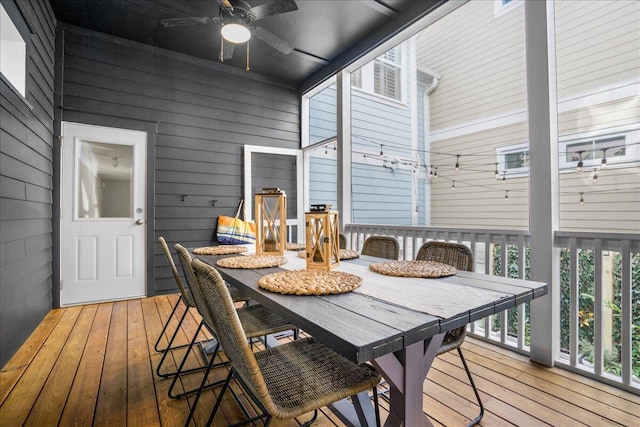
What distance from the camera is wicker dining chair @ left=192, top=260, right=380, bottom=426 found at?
936mm

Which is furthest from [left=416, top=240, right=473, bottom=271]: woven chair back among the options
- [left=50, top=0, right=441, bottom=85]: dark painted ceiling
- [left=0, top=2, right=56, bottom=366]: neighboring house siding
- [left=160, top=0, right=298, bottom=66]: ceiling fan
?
[left=0, top=2, right=56, bottom=366]: neighboring house siding

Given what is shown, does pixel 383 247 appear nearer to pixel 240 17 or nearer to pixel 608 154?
pixel 608 154

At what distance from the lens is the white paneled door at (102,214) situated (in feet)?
11.4

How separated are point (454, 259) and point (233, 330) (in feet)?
4.36

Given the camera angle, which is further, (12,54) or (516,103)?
(516,103)

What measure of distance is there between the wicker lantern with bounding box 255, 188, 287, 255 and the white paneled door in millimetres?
2496

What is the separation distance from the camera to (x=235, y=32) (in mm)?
2670

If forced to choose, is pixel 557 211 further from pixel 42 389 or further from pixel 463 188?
pixel 42 389

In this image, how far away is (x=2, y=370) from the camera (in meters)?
2.10

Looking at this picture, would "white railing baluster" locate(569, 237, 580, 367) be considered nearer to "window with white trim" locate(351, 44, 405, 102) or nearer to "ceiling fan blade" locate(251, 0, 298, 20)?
"ceiling fan blade" locate(251, 0, 298, 20)

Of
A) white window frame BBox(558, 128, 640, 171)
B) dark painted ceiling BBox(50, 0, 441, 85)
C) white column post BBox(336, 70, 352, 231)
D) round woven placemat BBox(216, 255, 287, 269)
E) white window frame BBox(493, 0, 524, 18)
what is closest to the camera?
round woven placemat BBox(216, 255, 287, 269)

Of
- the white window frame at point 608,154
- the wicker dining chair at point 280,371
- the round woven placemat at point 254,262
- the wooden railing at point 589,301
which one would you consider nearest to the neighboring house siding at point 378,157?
the wooden railing at point 589,301

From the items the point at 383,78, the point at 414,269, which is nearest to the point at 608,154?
the point at 414,269

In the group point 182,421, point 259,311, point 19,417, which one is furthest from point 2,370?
point 259,311
